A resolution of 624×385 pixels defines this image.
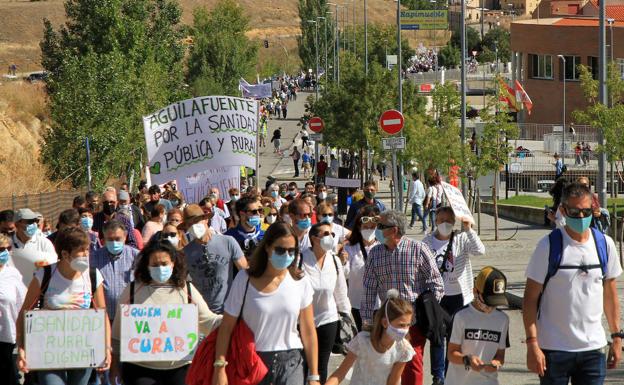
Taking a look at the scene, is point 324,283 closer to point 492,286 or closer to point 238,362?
point 492,286

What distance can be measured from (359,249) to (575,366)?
4089 millimetres

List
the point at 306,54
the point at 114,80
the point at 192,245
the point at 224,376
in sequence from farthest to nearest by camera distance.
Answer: the point at 306,54, the point at 114,80, the point at 192,245, the point at 224,376

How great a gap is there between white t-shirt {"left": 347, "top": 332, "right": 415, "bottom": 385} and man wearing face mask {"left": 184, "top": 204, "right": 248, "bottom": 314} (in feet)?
7.11

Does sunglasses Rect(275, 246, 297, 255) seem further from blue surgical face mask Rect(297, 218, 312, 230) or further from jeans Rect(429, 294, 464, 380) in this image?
blue surgical face mask Rect(297, 218, 312, 230)

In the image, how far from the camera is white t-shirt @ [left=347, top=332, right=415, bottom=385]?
7.90 meters

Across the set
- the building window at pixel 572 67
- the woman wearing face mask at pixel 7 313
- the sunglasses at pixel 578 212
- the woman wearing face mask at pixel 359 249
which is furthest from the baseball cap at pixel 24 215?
the building window at pixel 572 67

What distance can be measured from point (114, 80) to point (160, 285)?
2616 centimetres

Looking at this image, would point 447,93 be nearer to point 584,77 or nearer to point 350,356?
point 584,77

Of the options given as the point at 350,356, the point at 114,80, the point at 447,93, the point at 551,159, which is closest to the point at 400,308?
the point at 350,356

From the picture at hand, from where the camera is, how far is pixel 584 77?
2781 centimetres

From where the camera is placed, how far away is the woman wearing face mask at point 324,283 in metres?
10.1

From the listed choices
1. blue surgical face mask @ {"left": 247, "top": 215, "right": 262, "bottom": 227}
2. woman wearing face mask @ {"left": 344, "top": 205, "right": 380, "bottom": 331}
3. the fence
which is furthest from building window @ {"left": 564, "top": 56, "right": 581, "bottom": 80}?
blue surgical face mask @ {"left": 247, "top": 215, "right": 262, "bottom": 227}

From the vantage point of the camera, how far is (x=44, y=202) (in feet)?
88.7

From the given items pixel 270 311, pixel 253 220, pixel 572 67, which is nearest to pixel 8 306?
pixel 253 220
